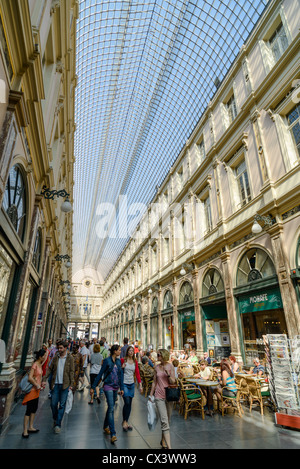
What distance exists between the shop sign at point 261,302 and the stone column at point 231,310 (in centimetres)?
47

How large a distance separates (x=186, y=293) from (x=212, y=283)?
3715 mm

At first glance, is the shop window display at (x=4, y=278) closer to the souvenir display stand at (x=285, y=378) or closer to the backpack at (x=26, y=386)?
the backpack at (x=26, y=386)

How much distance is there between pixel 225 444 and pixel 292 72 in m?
11.7

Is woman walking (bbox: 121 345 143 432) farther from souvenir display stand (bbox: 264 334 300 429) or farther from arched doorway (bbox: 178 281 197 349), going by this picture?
arched doorway (bbox: 178 281 197 349)

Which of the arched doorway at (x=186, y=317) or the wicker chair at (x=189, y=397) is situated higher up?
the arched doorway at (x=186, y=317)

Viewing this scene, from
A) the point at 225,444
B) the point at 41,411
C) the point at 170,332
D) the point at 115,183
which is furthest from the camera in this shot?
the point at 115,183

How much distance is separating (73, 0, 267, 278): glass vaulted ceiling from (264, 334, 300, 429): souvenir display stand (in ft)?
47.6

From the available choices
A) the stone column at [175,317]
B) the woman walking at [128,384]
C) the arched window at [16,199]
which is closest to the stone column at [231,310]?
the woman walking at [128,384]

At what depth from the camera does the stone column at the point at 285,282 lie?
8469 mm

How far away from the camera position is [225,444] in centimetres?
487

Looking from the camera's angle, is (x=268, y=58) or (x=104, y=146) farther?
(x=104, y=146)

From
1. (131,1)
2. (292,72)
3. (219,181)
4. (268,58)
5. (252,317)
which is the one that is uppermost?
(131,1)

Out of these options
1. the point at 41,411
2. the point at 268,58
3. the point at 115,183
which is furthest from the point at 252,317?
the point at 115,183
